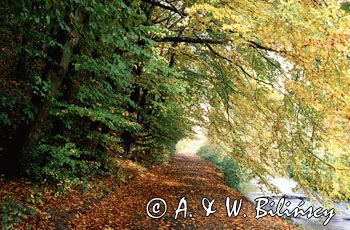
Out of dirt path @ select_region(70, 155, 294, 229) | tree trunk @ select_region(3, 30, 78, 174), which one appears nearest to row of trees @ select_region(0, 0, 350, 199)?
tree trunk @ select_region(3, 30, 78, 174)

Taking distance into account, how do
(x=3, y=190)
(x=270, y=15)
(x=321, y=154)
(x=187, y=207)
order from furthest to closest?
(x=187, y=207) < (x=321, y=154) < (x=3, y=190) < (x=270, y=15)

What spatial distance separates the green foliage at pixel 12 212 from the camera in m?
5.03

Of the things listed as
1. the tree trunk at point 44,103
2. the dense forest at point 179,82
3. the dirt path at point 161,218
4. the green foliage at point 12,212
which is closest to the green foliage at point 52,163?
the dense forest at point 179,82

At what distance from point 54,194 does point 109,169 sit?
4072 millimetres

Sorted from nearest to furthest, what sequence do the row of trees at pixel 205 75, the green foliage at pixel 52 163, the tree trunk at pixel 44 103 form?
the row of trees at pixel 205 75 < the tree trunk at pixel 44 103 < the green foliage at pixel 52 163

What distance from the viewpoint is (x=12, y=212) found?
17.7ft

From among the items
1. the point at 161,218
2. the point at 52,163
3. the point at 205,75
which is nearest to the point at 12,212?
the point at 52,163

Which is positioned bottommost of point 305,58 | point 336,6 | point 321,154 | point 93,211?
point 93,211

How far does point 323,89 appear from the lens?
6020 millimetres

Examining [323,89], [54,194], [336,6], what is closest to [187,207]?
[54,194]

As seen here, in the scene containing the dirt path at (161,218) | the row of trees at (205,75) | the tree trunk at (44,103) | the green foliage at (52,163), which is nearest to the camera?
the row of trees at (205,75)

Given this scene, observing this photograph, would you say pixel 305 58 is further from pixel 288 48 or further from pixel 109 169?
pixel 109 169

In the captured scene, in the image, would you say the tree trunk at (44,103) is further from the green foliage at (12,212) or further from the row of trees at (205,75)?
the green foliage at (12,212)

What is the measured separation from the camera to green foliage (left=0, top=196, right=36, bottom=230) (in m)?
5.03
